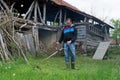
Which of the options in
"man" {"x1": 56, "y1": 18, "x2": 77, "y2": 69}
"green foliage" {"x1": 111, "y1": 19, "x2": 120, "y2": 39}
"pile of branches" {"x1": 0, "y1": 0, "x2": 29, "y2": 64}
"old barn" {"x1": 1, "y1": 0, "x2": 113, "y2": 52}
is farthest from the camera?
"green foliage" {"x1": 111, "y1": 19, "x2": 120, "y2": 39}

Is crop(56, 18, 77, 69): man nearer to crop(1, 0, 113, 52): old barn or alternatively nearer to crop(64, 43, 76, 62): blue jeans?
crop(64, 43, 76, 62): blue jeans

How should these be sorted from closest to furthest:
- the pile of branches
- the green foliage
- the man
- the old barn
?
1. the man
2. the pile of branches
3. the old barn
4. the green foliage

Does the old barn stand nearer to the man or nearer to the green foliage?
the man

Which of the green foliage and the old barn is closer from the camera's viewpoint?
the old barn

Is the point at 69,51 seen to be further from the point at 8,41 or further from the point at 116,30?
the point at 116,30

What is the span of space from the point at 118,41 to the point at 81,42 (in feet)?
94.9

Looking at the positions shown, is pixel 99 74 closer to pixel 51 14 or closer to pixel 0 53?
pixel 0 53

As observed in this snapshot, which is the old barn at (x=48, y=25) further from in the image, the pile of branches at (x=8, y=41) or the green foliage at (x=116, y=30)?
the green foliage at (x=116, y=30)

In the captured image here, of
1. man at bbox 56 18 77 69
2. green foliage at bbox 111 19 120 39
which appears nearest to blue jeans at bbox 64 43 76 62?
man at bbox 56 18 77 69

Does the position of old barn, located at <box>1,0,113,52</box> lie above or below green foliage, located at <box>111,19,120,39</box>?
above

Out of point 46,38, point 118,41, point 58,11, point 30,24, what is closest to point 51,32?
point 46,38

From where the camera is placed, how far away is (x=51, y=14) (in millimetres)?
22922

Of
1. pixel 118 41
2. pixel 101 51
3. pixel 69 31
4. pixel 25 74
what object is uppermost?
pixel 69 31

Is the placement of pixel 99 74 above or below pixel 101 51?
above
